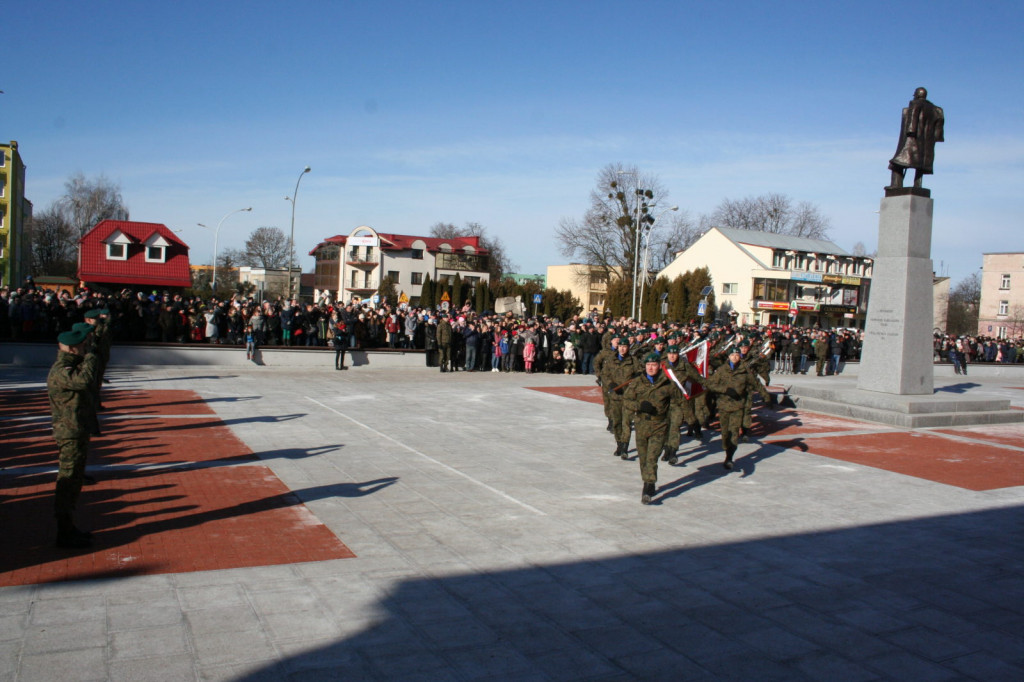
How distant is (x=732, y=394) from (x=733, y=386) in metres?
0.12

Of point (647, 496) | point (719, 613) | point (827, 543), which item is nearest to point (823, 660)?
point (719, 613)

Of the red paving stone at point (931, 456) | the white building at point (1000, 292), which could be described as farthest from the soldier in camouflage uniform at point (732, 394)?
the white building at point (1000, 292)

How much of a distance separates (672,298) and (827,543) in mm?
58581

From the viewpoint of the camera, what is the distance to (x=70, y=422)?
7.01 metres

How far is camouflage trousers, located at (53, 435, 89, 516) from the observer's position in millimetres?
6844

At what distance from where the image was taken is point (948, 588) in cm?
697

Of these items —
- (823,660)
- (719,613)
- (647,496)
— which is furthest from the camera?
(647,496)

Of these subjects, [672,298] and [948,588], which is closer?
[948,588]

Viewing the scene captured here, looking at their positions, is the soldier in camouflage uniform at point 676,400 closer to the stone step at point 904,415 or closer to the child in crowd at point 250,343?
the stone step at point 904,415

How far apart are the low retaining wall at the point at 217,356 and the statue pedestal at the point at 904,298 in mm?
14496

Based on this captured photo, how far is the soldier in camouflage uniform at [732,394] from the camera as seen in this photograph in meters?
11.8

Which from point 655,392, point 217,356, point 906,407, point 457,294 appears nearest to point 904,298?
point 906,407

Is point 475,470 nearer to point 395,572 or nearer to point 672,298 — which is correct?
point 395,572

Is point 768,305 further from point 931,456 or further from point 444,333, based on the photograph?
point 931,456
